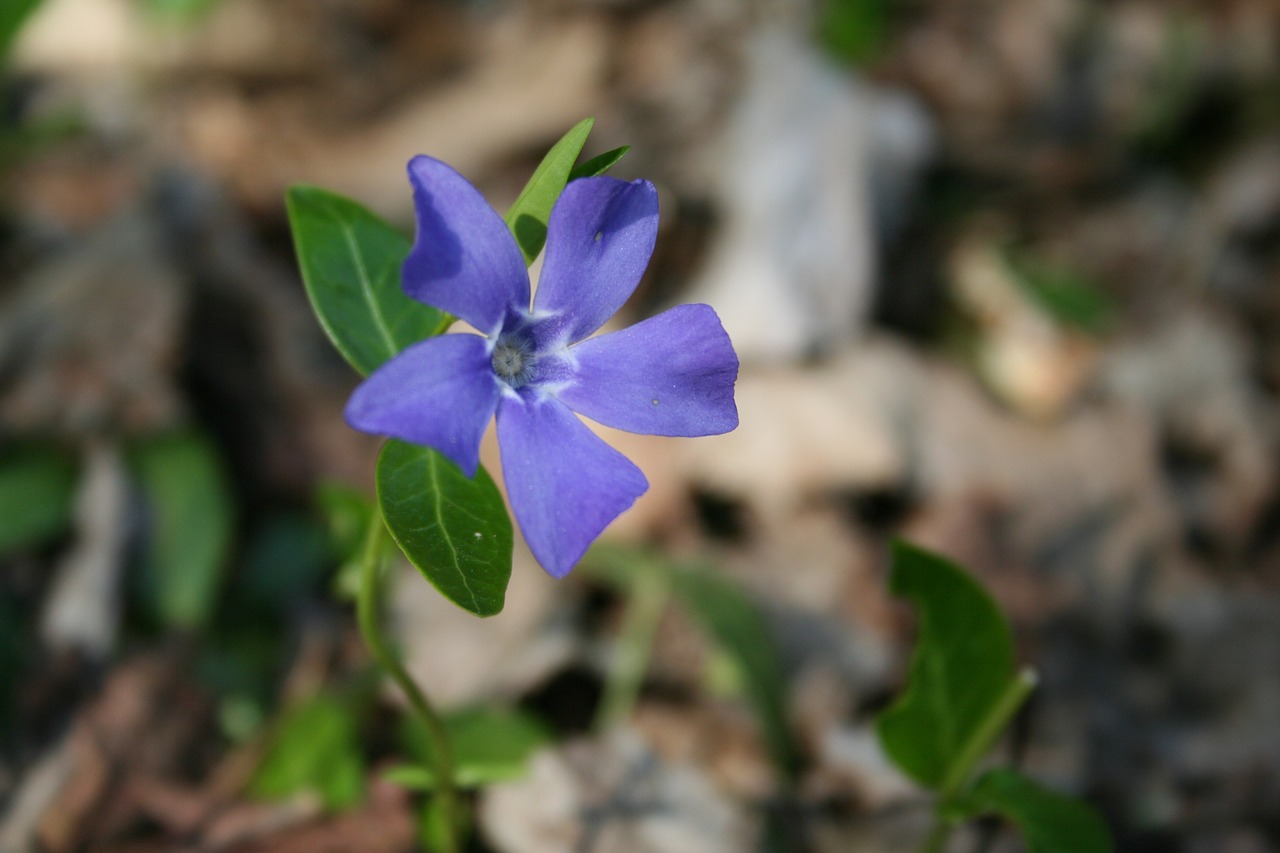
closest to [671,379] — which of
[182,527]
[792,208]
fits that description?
[182,527]

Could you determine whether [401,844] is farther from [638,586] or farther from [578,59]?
[578,59]

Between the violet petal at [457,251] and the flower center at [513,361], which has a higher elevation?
the violet petal at [457,251]

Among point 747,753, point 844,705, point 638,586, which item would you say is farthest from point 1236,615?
point 638,586

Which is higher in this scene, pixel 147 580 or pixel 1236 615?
pixel 147 580

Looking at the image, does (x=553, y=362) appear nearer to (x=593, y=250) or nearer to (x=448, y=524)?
(x=593, y=250)

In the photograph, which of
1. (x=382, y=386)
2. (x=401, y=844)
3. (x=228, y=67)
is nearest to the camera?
(x=382, y=386)

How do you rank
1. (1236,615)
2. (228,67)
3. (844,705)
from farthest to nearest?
(228,67)
(1236,615)
(844,705)

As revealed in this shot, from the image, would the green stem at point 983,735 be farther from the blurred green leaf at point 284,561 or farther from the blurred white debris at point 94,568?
the blurred white debris at point 94,568

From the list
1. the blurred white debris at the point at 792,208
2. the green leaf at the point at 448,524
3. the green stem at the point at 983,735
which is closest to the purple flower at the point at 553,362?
the green leaf at the point at 448,524
